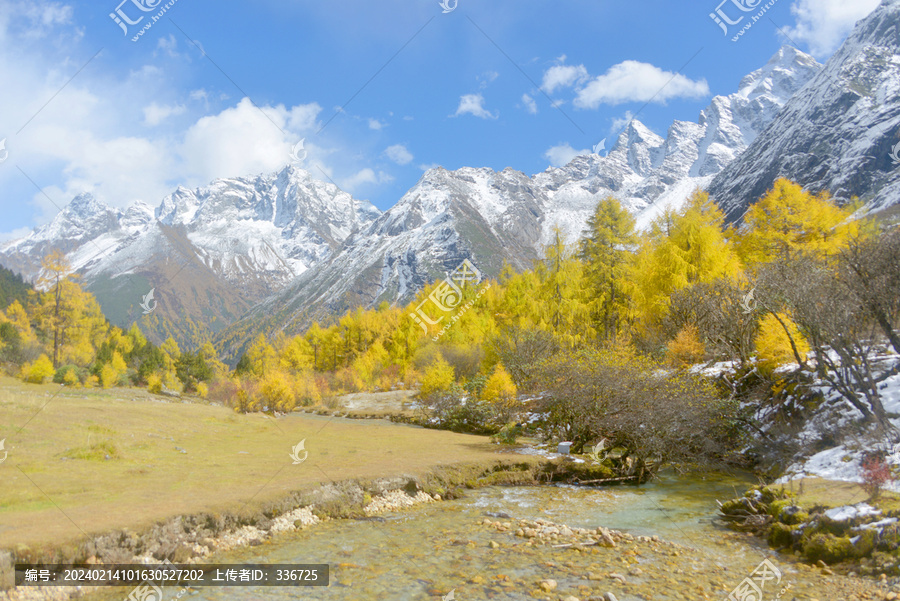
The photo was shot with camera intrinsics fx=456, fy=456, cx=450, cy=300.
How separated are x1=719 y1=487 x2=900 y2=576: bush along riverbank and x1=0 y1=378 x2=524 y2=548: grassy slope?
10215 mm

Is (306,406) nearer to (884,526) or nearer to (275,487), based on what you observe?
(275,487)

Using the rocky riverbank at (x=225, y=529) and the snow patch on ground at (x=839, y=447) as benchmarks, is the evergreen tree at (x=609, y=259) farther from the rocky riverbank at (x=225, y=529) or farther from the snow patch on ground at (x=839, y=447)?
the rocky riverbank at (x=225, y=529)

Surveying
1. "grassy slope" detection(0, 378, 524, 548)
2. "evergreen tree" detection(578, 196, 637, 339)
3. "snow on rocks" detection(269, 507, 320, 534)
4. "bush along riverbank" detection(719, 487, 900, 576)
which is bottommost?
"bush along riverbank" detection(719, 487, 900, 576)

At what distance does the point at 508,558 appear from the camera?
9969 mm

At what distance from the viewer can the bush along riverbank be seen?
8.86 metres

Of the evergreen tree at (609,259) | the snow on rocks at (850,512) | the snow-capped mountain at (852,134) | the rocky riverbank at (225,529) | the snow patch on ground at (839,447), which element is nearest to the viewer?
the rocky riverbank at (225,529)

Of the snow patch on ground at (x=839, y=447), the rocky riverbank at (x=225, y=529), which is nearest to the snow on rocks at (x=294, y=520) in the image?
the rocky riverbank at (x=225, y=529)

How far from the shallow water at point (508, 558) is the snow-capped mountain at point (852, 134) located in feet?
531

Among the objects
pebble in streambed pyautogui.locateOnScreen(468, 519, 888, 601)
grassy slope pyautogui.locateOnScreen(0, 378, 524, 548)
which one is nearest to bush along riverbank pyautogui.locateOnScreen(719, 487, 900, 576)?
pebble in streambed pyautogui.locateOnScreen(468, 519, 888, 601)

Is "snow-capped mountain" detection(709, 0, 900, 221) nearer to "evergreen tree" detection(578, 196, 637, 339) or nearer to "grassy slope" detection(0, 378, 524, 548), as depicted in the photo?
"evergreen tree" detection(578, 196, 637, 339)

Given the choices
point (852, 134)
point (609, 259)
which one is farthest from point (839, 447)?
point (852, 134)

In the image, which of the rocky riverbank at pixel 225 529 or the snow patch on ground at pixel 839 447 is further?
the snow patch on ground at pixel 839 447

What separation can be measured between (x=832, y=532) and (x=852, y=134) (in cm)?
21629

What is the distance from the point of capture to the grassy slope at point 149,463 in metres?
9.94
